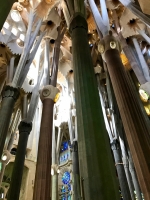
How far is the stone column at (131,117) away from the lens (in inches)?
185

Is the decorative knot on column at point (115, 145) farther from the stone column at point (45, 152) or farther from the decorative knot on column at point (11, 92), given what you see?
the decorative knot on column at point (11, 92)

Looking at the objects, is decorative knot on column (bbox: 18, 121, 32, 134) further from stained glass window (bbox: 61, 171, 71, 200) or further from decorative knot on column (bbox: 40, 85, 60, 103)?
stained glass window (bbox: 61, 171, 71, 200)

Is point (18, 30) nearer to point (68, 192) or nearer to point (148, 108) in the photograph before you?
point (148, 108)

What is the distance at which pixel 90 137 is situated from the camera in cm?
385

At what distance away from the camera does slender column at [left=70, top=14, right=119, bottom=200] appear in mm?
3219

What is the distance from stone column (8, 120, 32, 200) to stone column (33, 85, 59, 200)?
1506mm

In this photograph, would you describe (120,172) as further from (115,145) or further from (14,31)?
(14,31)

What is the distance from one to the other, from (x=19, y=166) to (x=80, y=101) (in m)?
4.74

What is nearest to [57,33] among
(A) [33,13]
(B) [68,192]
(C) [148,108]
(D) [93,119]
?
(A) [33,13]

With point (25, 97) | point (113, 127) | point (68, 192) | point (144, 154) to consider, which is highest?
point (25, 97)

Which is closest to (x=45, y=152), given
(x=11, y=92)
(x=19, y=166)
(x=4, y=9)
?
(x=19, y=166)

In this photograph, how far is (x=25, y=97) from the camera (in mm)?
11531

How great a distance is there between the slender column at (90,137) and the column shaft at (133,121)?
147cm

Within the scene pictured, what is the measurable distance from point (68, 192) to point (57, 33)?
11313 mm
